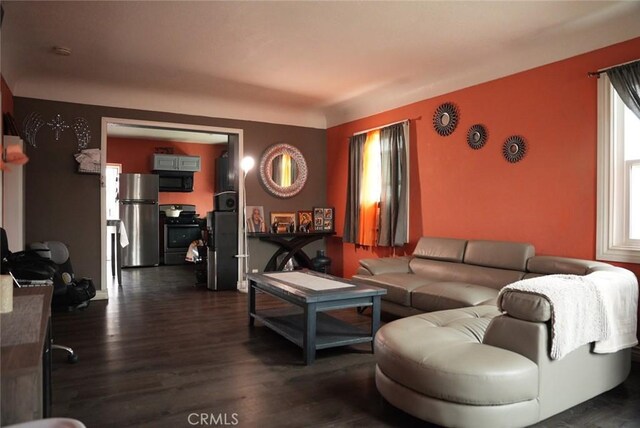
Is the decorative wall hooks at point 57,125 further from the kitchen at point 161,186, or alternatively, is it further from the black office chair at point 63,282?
the kitchen at point 161,186

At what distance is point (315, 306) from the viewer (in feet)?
10.0

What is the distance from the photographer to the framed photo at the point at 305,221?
21.2 ft

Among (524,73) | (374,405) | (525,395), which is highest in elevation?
(524,73)

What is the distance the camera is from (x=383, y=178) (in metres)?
5.40

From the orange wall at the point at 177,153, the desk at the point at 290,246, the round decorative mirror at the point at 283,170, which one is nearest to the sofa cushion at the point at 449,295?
the desk at the point at 290,246

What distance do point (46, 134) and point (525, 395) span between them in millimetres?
5291

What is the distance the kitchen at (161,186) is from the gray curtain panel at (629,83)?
20.2ft

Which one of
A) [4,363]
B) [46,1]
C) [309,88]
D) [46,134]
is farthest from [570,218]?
[46,134]

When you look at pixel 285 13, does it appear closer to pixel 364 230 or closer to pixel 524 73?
pixel 524 73

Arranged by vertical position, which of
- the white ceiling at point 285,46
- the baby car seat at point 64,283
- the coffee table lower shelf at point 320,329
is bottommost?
the coffee table lower shelf at point 320,329

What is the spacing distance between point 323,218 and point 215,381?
13.3 ft

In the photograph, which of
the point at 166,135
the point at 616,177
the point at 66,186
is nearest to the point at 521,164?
the point at 616,177

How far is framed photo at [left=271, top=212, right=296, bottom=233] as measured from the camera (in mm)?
6306

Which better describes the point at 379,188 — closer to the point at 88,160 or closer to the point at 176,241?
the point at 88,160
